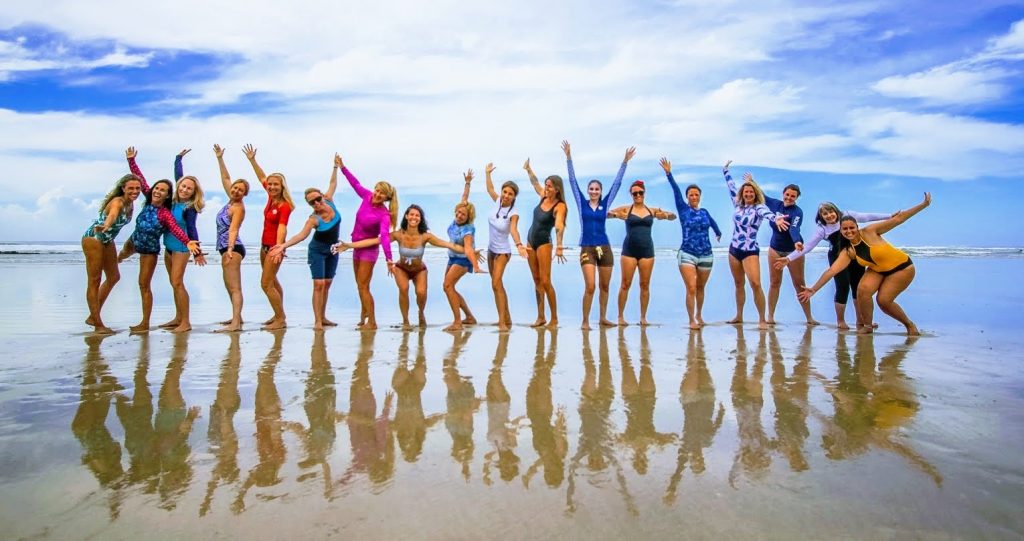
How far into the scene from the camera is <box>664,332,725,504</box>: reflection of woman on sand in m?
3.11

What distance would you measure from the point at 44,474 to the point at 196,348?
381 cm

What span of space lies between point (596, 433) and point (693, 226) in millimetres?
6602

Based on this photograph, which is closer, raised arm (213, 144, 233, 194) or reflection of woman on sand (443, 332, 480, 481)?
reflection of woman on sand (443, 332, 480, 481)

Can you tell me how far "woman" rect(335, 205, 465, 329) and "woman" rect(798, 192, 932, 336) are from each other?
5.23 m

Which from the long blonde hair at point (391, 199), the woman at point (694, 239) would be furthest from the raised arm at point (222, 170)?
the woman at point (694, 239)

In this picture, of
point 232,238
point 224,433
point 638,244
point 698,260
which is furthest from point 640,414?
point 232,238

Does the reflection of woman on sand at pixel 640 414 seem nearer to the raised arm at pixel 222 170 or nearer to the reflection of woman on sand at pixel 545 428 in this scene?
the reflection of woman on sand at pixel 545 428

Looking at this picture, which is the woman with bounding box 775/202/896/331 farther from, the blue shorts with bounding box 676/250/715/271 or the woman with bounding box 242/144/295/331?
the woman with bounding box 242/144/295/331

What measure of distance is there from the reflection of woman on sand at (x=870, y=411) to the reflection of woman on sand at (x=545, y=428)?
1.38 metres

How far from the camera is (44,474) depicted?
120 inches

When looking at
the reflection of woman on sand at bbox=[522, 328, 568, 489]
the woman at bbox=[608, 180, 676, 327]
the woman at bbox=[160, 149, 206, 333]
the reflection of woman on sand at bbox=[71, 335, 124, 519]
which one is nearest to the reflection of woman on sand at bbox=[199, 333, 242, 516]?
the reflection of woman on sand at bbox=[71, 335, 124, 519]

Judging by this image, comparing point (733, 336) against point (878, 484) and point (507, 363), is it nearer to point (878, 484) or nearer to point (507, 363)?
point (507, 363)

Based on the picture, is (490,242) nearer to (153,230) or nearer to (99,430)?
(153,230)

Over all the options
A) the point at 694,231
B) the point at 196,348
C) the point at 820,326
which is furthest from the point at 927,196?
the point at 196,348
